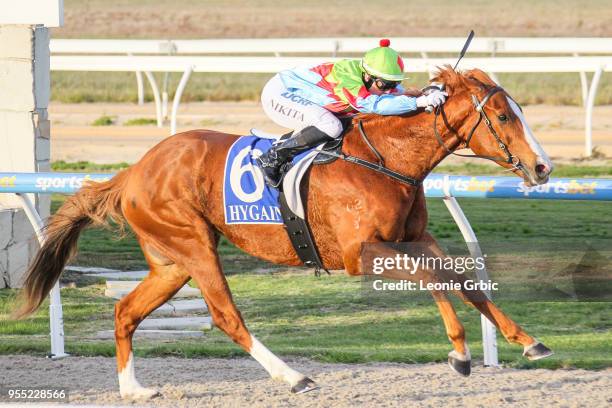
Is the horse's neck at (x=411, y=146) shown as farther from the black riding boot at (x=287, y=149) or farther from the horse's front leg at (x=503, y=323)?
the horse's front leg at (x=503, y=323)

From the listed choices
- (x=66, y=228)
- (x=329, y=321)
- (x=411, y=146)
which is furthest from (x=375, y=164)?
(x=329, y=321)

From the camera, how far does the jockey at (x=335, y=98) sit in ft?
16.5

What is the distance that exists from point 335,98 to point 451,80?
0.53m

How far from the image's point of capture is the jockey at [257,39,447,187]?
198 inches

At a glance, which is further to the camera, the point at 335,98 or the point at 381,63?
the point at 335,98

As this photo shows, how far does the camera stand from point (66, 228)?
5770 mm

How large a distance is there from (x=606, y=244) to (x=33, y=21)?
3945 mm

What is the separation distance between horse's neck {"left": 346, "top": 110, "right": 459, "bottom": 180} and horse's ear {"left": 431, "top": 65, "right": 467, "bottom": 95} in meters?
Answer: 0.14

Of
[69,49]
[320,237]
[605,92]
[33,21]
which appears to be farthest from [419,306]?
[605,92]

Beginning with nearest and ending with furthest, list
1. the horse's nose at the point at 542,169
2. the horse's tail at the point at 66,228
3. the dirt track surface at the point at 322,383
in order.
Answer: the horse's nose at the point at 542,169 → the dirt track surface at the point at 322,383 → the horse's tail at the point at 66,228

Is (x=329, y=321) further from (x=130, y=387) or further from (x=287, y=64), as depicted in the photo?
(x=287, y=64)

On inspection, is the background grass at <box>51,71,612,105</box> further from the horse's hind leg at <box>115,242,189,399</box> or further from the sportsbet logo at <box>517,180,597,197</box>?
the horse's hind leg at <box>115,242,189,399</box>

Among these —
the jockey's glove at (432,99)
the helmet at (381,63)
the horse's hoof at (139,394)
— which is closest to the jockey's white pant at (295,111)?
the helmet at (381,63)

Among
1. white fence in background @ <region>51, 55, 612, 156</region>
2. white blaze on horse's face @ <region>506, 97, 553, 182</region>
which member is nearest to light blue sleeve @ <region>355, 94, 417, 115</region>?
white blaze on horse's face @ <region>506, 97, 553, 182</region>
